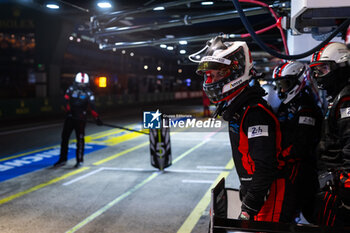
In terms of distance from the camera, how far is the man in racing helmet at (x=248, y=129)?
2.42m

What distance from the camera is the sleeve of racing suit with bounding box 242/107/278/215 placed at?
2.41 meters

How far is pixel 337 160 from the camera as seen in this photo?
9.40 feet

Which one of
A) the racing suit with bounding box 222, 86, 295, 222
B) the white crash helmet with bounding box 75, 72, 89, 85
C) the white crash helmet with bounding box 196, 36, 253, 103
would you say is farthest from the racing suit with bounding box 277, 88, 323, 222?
the white crash helmet with bounding box 75, 72, 89, 85

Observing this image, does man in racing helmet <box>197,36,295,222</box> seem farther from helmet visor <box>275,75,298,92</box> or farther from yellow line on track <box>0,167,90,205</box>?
yellow line on track <box>0,167,90,205</box>

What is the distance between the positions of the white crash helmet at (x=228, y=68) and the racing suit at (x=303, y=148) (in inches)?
21.6

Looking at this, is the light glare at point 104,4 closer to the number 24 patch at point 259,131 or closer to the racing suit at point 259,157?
the racing suit at point 259,157

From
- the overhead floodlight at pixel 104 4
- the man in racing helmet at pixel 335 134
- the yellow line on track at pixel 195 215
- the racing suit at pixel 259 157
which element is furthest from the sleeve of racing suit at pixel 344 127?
the overhead floodlight at pixel 104 4

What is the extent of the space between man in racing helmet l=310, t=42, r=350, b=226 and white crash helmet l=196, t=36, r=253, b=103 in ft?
2.37

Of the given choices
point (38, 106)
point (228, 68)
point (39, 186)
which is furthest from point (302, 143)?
point (38, 106)

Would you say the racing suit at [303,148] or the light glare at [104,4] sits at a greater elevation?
the light glare at [104,4]

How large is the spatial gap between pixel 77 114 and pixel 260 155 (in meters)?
7.26

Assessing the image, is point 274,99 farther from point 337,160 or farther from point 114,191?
point 114,191

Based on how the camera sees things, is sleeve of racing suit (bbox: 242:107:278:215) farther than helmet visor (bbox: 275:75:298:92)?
No

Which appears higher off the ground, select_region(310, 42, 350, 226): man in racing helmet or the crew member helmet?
the crew member helmet
